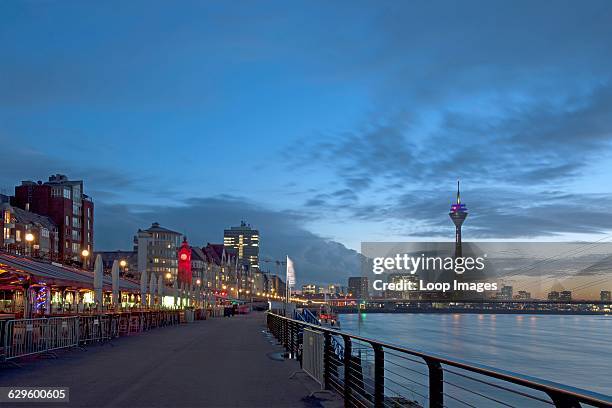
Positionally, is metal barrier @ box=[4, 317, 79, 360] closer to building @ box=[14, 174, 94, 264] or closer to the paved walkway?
the paved walkway

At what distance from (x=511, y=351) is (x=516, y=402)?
1853 inches

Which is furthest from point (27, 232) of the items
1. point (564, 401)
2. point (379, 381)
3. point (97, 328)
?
point (564, 401)

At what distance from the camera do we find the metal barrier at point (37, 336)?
729 inches

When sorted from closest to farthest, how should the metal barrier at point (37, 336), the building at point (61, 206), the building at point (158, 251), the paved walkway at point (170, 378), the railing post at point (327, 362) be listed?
the paved walkway at point (170, 378)
the railing post at point (327, 362)
the metal barrier at point (37, 336)
the building at point (61, 206)
the building at point (158, 251)

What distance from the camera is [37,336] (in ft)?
67.9

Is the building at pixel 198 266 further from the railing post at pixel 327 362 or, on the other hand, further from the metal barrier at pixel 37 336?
the railing post at pixel 327 362

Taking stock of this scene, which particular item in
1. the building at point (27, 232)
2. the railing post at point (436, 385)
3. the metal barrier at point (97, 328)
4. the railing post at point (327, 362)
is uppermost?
the building at point (27, 232)

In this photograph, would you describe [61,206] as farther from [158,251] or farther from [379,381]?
[379,381]

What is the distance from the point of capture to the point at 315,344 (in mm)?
14570

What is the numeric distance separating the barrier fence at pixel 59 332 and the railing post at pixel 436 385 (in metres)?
14.6

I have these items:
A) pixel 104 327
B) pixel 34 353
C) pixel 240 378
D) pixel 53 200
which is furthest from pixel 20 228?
pixel 240 378

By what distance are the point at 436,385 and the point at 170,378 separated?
9.82 metres

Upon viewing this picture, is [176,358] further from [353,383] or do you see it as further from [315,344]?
[353,383]

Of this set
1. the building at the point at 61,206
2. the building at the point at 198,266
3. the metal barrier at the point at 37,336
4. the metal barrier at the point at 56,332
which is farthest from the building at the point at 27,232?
the building at the point at 198,266
